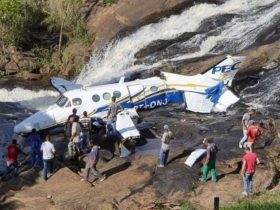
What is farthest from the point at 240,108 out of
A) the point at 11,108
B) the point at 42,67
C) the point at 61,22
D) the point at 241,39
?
the point at 61,22

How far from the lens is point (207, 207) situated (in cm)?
1788

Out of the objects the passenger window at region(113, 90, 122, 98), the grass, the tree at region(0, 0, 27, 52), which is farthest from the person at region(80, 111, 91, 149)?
the tree at region(0, 0, 27, 52)

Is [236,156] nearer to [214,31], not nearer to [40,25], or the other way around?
[214,31]

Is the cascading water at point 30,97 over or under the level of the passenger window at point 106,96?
under

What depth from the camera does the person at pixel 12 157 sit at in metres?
20.7

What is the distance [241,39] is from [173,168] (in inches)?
627

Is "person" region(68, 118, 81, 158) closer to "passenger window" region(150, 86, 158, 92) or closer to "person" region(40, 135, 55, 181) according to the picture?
"person" region(40, 135, 55, 181)

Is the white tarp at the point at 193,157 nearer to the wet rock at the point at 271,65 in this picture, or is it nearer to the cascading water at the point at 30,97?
the wet rock at the point at 271,65

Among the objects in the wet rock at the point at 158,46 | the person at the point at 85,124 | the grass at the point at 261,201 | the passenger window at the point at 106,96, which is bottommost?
the grass at the point at 261,201

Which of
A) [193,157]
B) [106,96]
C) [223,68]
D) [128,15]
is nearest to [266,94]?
[223,68]

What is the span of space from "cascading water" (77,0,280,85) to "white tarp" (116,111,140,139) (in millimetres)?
10766

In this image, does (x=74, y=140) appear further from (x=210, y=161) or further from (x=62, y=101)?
(x=210, y=161)

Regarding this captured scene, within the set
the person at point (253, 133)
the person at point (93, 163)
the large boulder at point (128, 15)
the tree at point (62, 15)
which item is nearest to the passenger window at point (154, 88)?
the person at point (253, 133)

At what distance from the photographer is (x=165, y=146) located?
20.0 metres
